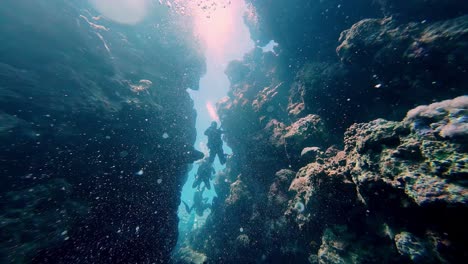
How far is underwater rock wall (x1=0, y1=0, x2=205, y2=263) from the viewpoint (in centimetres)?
675

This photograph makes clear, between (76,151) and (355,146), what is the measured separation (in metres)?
10.1

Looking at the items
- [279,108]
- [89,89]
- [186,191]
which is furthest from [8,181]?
[186,191]

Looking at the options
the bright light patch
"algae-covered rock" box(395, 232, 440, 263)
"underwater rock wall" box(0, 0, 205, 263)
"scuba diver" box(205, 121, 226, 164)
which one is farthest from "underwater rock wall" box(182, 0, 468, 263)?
the bright light patch

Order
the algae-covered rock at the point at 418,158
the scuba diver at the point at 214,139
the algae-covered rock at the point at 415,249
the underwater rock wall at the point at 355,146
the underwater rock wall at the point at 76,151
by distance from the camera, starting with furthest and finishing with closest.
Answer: the scuba diver at the point at 214,139 < the underwater rock wall at the point at 76,151 < the underwater rock wall at the point at 355,146 < the algae-covered rock at the point at 415,249 < the algae-covered rock at the point at 418,158

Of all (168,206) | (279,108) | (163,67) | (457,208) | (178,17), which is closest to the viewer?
(457,208)

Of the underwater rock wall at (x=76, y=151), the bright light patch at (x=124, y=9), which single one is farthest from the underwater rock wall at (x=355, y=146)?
the bright light patch at (x=124, y=9)

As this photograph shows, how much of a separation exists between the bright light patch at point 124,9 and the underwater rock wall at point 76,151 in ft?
5.54

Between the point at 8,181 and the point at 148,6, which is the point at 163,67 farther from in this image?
the point at 8,181

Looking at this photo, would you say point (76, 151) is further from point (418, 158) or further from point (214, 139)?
point (418, 158)

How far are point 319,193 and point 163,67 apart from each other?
1386cm

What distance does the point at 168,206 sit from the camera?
11.1m

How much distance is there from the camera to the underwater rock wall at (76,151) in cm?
675

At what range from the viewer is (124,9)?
15234 mm

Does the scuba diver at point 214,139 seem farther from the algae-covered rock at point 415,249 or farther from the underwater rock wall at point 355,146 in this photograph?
the algae-covered rock at point 415,249
